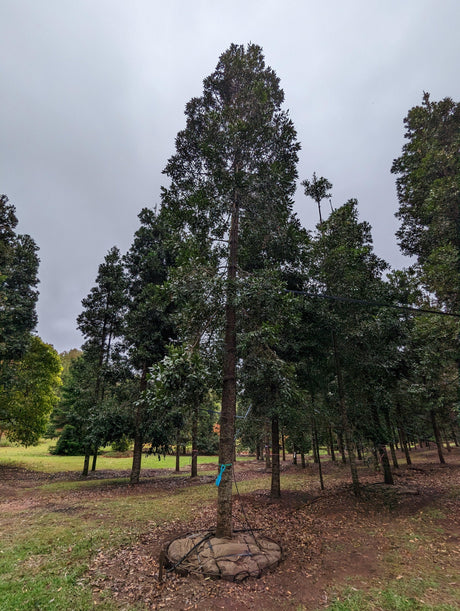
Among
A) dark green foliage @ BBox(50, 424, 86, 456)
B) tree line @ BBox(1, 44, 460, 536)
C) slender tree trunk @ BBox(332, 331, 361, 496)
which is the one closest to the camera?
tree line @ BBox(1, 44, 460, 536)

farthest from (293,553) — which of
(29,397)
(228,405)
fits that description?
(29,397)

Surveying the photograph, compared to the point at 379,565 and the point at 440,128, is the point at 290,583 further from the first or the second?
the point at 440,128

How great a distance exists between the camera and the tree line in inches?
311

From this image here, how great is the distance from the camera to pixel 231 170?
8945 mm

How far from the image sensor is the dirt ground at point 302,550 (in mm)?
5254

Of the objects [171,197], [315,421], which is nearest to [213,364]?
[171,197]

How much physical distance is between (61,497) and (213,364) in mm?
11250

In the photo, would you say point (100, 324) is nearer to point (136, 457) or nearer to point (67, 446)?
point (136, 457)

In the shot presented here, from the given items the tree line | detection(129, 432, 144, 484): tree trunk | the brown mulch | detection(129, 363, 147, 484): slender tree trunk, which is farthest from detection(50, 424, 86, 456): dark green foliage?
the brown mulch

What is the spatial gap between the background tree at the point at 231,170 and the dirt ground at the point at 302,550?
2006 mm

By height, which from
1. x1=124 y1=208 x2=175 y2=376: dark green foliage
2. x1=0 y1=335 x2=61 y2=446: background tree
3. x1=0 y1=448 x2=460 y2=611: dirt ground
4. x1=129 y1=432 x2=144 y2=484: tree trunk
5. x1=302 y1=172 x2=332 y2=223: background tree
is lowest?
x1=0 y1=448 x2=460 y2=611: dirt ground

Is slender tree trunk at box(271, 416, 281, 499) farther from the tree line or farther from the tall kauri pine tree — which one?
the tall kauri pine tree

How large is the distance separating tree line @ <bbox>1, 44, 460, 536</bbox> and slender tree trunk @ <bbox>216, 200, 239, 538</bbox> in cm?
4

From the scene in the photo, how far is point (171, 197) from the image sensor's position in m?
9.92
